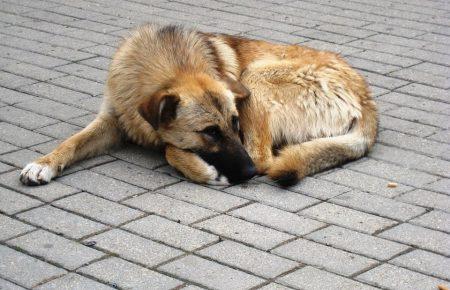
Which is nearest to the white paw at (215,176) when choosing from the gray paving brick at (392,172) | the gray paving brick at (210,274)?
the gray paving brick at (392,172)

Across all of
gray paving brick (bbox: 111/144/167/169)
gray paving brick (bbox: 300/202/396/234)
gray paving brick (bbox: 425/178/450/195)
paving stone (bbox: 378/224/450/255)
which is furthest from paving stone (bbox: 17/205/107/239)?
gray paving brick (bbox: 425/178/450/195)

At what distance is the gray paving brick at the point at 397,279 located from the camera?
4.76 metres

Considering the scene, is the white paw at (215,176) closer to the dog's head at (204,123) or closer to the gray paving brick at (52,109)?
the dog's head at (204,123)

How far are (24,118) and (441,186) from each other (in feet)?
10.1

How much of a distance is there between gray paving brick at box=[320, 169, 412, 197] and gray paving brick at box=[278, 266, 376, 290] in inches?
49.6

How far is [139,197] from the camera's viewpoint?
580 cm

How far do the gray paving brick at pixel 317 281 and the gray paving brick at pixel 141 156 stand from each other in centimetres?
179

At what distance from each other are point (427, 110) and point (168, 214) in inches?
111

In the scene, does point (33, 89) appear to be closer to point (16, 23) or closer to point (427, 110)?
point (16, 23)

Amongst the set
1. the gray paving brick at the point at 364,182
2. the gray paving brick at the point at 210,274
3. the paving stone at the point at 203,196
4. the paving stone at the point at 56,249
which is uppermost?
the gray paving brick at the point at 364,182

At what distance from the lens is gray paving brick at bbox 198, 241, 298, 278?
16.0ft

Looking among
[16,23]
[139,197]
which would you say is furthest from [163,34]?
[16,23]

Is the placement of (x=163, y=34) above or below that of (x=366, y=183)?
above

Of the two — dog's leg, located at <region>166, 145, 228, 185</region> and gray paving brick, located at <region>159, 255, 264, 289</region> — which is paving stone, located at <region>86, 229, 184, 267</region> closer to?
gray paving brick, located at <region>159, 255, 264, 289</region>
